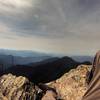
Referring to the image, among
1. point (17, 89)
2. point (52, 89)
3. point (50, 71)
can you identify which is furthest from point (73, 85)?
point (50, 71)

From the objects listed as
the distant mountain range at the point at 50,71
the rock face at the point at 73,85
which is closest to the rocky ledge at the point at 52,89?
the rock face at the point at 73,85

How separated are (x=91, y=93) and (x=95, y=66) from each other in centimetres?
104

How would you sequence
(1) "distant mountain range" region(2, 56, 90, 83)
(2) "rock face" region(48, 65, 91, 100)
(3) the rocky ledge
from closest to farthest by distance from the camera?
(2) "rock face" region(48, 65, 91, 100), (3) the rocky ledge, (1) "distant mountain range" region(2, 56, 90, 83)

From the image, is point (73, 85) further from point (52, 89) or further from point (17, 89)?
point (17, 89)

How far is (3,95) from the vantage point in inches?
539

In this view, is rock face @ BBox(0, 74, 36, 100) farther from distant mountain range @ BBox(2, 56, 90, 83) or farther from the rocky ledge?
distant mountain range @ BBox(2, 56, 90, 83)

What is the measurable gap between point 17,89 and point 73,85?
2611 mm

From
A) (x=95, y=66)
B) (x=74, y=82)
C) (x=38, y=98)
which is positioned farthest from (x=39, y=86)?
(x=95, y=66)

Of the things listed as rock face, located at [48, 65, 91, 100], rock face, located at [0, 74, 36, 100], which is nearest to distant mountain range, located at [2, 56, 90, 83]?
rock face, located at [0, 74, 36, 100]

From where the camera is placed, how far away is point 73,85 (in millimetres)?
12289

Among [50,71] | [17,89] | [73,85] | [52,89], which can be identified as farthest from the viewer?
[50,71]

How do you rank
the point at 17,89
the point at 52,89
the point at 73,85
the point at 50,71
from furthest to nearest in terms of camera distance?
the point at 50,71, the point at 17,89, the point at 52,89, the point at 73,85

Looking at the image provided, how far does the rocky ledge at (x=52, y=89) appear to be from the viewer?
12094 millimetres

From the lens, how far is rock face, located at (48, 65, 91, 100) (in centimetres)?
1194
